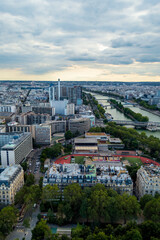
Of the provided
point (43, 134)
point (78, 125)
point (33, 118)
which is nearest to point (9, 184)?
point (43, 134)

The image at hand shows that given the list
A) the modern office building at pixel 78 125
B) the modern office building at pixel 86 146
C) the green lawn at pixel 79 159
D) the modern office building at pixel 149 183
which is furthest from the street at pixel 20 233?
the modern office building at pixel 78 125

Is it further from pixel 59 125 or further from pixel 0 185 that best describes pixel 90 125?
pixel 0 185

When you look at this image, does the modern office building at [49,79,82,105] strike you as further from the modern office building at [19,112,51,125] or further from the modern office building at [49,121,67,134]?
the modern office building at [49,121,67,134]

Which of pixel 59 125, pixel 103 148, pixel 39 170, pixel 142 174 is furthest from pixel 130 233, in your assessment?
pixel 59 125

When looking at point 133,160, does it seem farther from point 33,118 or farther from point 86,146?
point 33,118

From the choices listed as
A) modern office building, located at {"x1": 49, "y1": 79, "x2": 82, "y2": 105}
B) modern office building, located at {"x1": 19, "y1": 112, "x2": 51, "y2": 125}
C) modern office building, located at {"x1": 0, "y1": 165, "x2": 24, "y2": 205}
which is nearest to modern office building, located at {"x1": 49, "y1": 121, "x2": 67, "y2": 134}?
modern office building, located at {"x1": 19, "y1": 112, "x2": 51, "y2": 125}

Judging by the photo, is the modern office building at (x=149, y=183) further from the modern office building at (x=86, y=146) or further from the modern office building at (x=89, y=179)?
the modern office building at (x=86, y=146)
